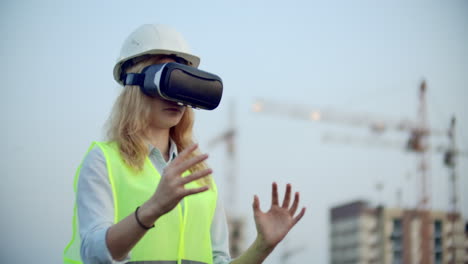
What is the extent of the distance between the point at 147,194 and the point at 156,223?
16 centimetres

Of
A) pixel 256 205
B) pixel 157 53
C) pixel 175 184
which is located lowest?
pixel 256 205

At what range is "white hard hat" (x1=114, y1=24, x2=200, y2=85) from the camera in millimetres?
3751

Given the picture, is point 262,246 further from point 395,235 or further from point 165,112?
point 395,235

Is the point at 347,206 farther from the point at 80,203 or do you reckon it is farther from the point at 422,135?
the point at 80,203

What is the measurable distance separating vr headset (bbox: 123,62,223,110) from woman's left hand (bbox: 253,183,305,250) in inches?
24.0

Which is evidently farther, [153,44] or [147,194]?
[153,44]

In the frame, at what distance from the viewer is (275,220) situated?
3604 millimetres

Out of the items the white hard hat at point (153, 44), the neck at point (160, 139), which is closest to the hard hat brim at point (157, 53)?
the white hard hat at point (153, 44)

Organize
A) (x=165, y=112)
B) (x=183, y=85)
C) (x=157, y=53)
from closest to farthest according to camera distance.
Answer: (x=183, y=85) < (x=165, y=112) < (x=157, y=53)

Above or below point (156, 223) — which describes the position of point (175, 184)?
above

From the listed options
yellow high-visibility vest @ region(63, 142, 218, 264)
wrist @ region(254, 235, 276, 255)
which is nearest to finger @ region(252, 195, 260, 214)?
wrist @ region(254, 235, 276, 255)

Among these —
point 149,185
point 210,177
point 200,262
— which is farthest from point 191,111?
point 200,262

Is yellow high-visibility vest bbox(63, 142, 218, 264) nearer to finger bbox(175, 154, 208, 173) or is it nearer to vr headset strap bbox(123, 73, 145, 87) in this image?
vr headset strap bbox(123, 73, 145, 87)

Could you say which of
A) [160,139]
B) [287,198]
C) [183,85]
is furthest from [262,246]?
[183,85]
